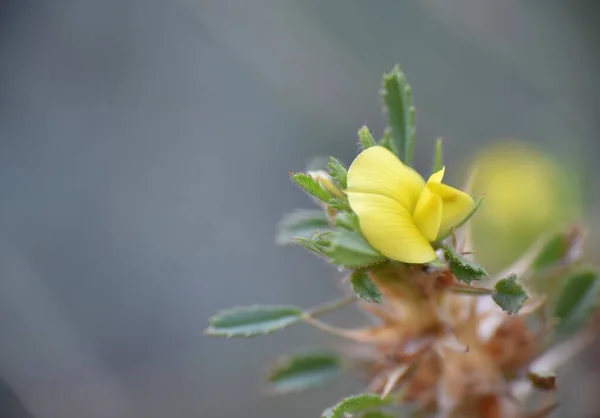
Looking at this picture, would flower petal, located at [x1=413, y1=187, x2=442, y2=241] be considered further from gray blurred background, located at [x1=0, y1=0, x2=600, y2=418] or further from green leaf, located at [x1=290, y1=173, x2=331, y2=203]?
gray blurred background, located at [x1=0, y1=0, x2=600, y2=418]

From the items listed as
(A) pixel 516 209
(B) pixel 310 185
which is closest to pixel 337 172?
(B) pixel 310 185

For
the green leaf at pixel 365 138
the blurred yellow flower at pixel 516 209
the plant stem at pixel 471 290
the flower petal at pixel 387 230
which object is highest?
the blurred yellow flower at pixel 516 209

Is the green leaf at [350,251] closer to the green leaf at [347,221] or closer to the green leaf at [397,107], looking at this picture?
the green leaf at [347,221]

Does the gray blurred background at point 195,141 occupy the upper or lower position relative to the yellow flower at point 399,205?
upper

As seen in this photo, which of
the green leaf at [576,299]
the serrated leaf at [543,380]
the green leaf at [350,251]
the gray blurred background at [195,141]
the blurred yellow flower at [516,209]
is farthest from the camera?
the gray blurred background at [195,141]

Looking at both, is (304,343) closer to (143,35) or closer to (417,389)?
(417,389)

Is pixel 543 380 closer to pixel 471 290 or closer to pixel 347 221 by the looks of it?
pixel 471 290

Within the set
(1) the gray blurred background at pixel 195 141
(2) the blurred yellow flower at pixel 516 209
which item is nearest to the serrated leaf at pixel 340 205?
(2) the blurred yellow flower at pixel 516 209

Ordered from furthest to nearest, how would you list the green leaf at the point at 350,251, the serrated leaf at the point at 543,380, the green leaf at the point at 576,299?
the green leaf at the point at 576,299 < the serrated leaf at the point at 543,380 < the green leaf at the point at 350,251

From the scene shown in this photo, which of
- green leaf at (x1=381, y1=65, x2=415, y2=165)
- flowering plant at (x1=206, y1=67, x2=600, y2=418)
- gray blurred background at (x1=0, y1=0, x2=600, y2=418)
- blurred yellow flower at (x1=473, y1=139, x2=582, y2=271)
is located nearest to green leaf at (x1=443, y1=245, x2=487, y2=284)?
flowering plant at (x1=206, y1=67, x2=600, y2=418)
